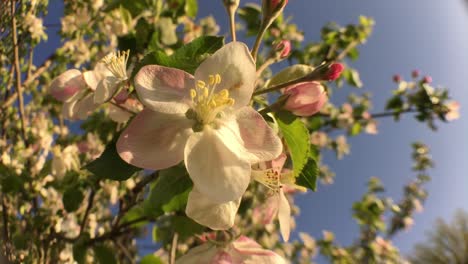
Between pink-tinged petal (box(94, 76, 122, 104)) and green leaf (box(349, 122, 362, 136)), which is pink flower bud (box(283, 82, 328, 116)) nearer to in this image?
pink-tinged petal (box(94, 76, 122, 104))

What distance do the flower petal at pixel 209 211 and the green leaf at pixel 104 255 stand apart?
0.37 meters

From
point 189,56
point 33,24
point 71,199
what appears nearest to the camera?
point 189,56

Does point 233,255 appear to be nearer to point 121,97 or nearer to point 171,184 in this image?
point 171,184

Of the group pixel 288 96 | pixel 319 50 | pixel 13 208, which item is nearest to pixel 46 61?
pixel 13 208

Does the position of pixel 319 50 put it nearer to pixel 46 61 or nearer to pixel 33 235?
pixel 46 61

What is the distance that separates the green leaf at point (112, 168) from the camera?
0.48m

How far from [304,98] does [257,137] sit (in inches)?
4.9

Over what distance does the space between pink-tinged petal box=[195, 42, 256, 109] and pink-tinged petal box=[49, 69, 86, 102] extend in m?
0.29

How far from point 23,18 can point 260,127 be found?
47 cm

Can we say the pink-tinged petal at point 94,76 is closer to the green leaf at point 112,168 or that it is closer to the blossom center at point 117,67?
the blossom center at point 117,67

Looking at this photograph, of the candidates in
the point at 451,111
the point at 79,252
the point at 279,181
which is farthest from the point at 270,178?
the point at 451,111

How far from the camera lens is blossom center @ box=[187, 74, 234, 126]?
462 millimetres

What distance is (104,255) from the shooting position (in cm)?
78

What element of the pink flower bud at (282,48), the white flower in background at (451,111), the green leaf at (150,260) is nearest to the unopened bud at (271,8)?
the pink flower bud at (282,48)
